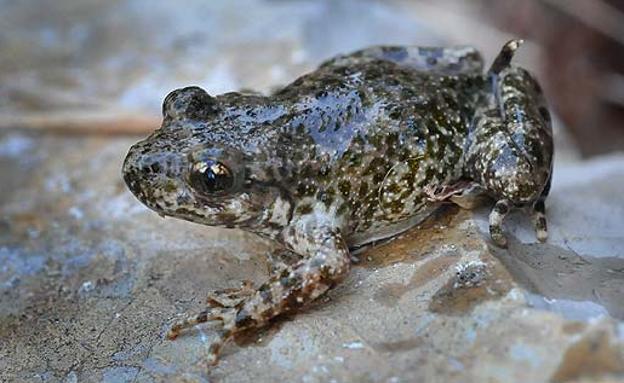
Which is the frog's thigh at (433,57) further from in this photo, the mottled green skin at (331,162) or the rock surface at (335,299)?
the rock surface at (335,299)

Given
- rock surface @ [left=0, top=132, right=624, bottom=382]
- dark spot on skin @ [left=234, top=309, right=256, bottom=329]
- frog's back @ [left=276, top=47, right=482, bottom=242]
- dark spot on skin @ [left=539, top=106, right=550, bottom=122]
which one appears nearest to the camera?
rock surface @ [left=0, top=132, right=624, bottom=382]

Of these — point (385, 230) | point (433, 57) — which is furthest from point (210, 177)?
point (433, 57)

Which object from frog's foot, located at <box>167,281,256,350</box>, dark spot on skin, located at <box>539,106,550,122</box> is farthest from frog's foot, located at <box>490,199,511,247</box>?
frog's foot, located at <box>167,281,256,350</box>

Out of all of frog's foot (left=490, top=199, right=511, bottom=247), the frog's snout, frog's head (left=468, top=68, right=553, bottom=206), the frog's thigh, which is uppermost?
the frog's thigh

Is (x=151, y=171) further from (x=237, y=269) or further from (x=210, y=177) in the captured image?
(x=237, y=269)

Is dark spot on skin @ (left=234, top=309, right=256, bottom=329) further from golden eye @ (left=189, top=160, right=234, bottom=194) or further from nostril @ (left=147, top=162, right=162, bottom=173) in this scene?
nostril @ (left=147, top=162, right=162, bottom=173)

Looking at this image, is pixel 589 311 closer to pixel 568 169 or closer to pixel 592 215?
pixel 592 215
